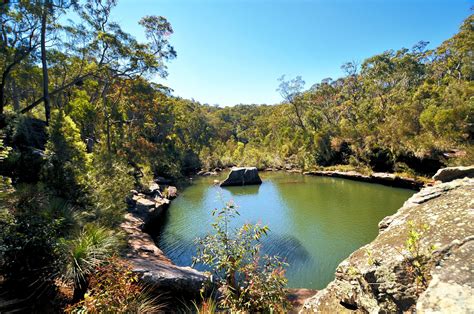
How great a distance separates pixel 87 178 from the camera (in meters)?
7.98

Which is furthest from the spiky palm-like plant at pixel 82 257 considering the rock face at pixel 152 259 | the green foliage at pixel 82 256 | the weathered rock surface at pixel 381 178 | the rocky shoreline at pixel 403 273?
the weathered rock surface at pixel 381 178

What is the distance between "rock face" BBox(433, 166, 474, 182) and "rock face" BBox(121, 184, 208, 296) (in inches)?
227

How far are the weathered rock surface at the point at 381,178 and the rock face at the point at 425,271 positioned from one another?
55.3ft

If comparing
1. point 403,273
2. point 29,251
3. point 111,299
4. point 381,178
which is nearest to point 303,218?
point 403,273

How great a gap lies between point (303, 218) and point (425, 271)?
35.4 ft

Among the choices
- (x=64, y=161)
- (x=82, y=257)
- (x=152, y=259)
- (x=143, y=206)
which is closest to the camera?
(x=82, y=257)

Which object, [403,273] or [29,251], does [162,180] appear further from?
[403,273]

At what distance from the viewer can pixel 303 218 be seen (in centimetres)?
1267

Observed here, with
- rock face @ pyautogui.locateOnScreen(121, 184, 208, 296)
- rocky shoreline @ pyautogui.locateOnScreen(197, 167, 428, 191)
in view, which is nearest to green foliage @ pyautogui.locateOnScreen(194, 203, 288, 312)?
rock face @ pyautogui.locateOnScreen(121, 184, 208, 296)

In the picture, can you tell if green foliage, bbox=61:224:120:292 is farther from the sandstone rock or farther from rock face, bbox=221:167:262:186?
rock face, bbox=221:167:262:186

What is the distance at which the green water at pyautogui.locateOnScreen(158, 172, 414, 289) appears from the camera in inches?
320

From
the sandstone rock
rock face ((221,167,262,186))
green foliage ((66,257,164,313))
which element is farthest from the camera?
rock face ((221,167,262,186))

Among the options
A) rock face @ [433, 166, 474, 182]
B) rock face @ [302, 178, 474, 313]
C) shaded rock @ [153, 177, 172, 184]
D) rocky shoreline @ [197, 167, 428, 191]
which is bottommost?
shaded rock @ [153, 177, 172, 184]

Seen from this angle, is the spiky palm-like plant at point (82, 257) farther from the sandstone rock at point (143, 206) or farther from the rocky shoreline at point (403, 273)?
the sandstone rock at point (143, 206)
